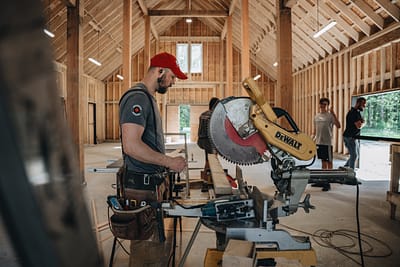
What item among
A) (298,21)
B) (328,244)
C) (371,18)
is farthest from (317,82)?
(328,244)

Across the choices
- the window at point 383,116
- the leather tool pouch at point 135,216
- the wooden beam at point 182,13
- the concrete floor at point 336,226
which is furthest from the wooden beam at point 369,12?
the leather tool pouch at point 135,216

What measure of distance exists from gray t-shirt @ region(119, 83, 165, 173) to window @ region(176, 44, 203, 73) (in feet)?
48.2

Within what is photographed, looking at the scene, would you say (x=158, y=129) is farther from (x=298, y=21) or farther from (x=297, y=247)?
(x=298, y=21)

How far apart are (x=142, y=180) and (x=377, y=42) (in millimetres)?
7589

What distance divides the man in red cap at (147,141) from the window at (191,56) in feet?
47.7

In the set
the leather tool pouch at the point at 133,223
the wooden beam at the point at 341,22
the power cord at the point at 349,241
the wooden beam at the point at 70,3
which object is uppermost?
the wooden beam at the point at 341,22

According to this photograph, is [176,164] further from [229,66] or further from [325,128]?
[229,66]

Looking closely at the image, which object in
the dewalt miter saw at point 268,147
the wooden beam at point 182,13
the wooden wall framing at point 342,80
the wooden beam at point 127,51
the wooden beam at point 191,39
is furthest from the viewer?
the wooden beam at point 191,39

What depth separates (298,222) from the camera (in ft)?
11.7

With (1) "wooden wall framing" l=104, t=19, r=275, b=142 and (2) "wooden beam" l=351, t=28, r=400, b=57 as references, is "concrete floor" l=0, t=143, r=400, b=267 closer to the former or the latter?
(2) "wooden beam" l=351, t=28, r=400, b=57

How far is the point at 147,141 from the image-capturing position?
6.34 feet

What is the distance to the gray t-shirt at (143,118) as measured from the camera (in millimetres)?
1802

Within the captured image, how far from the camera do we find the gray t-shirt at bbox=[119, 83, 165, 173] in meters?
1.80

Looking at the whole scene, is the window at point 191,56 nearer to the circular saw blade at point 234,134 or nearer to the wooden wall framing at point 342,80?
the wooden wall framing at point 342,80
